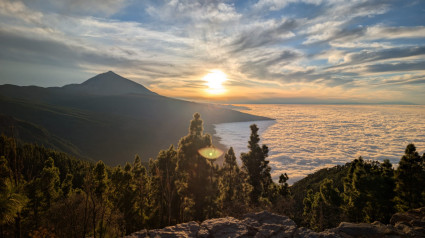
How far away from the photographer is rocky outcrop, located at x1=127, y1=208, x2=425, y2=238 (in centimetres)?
1134

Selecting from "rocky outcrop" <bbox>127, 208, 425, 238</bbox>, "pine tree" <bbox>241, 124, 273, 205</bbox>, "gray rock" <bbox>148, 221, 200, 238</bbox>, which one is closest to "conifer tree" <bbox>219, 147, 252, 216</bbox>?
"pine tree" <bbox>241, 124, 273, 205</bbox>

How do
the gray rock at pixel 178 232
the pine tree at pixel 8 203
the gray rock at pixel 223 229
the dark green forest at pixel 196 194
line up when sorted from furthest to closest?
the dark green forest at pixel 196 194
the pine tree at pixel 8 203
the gray rock at pixel 223 229
the gray rock at pixel 178 232

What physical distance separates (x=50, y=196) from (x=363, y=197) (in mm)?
59785

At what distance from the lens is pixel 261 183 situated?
40938 millimetres

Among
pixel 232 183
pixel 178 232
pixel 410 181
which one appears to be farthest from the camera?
pixel 232 183

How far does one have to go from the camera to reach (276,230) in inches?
472

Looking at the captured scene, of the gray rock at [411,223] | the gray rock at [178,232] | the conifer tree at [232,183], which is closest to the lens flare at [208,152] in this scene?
the conifer tree at [232,183]

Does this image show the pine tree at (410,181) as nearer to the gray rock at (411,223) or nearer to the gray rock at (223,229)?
the gray rock at (411,223)

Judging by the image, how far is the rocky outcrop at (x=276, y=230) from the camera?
11.3 metres

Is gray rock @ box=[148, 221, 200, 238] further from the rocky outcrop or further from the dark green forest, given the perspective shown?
the dark green forest

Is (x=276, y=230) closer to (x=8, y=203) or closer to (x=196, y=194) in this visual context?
(x=8, y=203)

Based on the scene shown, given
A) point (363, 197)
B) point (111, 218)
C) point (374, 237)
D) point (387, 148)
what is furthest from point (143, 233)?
point (387, 148)

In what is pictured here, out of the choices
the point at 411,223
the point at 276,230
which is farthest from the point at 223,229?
the point at 411,223

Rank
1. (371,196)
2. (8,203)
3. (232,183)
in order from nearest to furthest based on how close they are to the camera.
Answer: (8,203)
(371,196)
(232,183)
